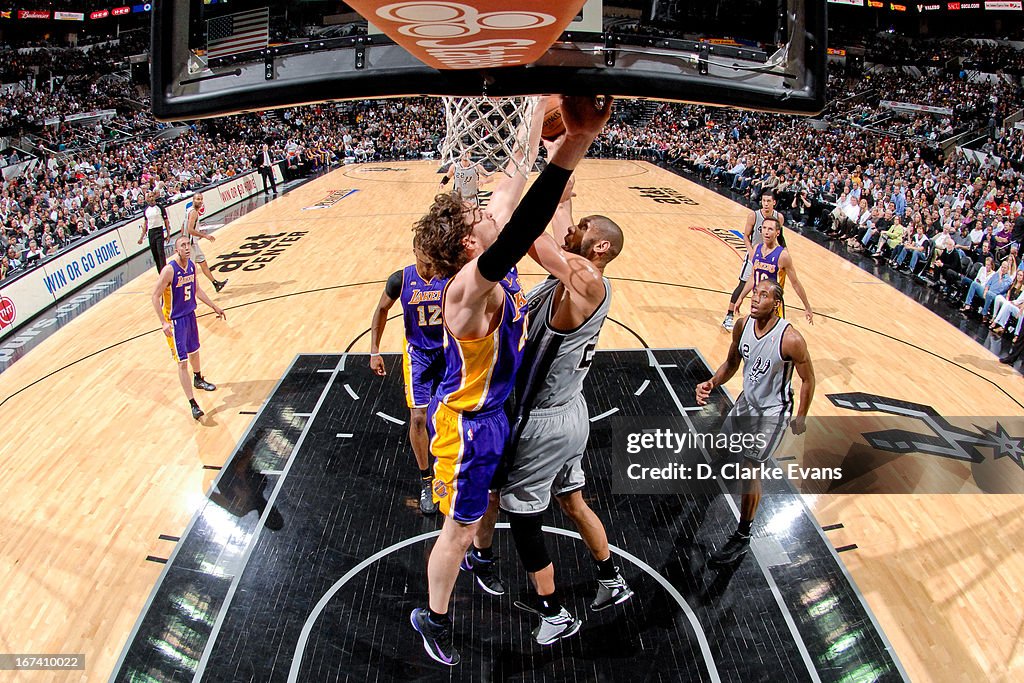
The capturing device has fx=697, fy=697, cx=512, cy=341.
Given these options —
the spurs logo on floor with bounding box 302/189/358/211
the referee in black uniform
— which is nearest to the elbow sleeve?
the referee in black uniform

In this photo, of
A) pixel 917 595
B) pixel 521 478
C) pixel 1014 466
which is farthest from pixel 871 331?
pixel 521 478

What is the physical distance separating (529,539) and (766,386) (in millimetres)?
1897

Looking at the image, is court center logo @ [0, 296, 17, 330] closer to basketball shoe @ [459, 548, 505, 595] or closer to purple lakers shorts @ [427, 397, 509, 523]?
basketball shoe @ [459, 548, 505, 595]

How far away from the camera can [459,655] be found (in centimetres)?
395

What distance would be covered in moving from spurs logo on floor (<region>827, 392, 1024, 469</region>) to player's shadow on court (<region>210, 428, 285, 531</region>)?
5195 mm

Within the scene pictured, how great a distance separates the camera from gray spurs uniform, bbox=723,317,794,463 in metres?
4.48

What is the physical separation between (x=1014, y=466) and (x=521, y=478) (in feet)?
16.1

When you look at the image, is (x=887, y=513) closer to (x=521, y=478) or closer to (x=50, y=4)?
(x=521, y=478)

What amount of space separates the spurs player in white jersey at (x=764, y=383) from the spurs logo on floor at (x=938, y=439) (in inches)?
89.7

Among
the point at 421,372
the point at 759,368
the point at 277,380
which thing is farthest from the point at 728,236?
the point at 421,372

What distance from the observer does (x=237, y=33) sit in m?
2.62

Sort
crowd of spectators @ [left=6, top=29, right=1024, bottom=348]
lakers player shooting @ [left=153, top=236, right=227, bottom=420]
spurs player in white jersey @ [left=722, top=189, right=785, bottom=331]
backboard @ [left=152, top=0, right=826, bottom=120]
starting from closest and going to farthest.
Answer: backboard @ [left=152, top=0, right=826, bottom=120]
lakers player shooting @ [left=153, top=236, right=227, bottom=420]
spurs player in white jersey @ [left=722, top=189, right=785, bottom=331]
crowd of spectators @ [left=6, top=29, right=1024, bottom=348]

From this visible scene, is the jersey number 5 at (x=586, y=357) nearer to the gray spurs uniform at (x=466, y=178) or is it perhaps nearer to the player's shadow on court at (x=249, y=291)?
the gray spurs uniform at (x=466, y=178)

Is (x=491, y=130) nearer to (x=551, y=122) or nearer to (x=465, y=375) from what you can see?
(x=551, y=122)
